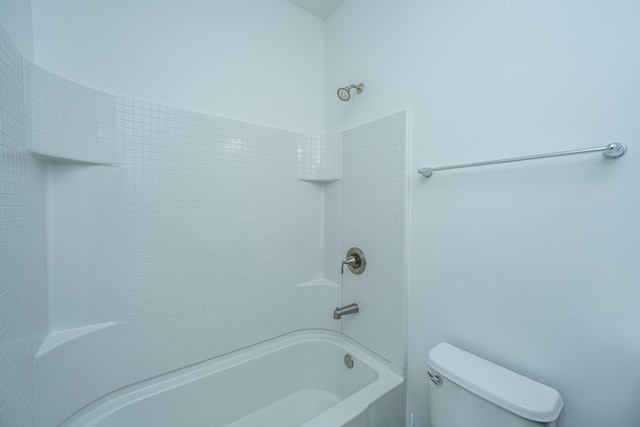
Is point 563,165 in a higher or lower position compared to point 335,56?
lower

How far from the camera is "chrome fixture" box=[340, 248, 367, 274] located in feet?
5.03

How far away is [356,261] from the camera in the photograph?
156 centimetres

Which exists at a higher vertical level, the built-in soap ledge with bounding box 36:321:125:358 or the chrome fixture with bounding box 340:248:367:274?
the chrome fixture with bounding box 340:248:367:274

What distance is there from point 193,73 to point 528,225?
1690mm

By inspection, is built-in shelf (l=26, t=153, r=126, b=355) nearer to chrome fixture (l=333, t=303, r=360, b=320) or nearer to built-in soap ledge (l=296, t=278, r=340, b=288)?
built-in soap ledge (l=296, t=278, r=340, b=288)

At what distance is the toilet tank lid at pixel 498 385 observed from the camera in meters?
0.73

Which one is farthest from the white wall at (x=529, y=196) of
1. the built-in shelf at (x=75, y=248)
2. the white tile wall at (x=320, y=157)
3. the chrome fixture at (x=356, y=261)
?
the built-in shelf at (x=75, y=248)

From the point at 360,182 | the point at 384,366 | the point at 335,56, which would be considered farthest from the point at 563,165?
the point at 335,56

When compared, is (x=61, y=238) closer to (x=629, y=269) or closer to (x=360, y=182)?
(x=360, y=182)

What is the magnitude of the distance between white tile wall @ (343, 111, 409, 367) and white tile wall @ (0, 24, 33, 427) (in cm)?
142

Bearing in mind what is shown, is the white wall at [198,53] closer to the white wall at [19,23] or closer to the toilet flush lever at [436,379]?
the white wall at [19,23]

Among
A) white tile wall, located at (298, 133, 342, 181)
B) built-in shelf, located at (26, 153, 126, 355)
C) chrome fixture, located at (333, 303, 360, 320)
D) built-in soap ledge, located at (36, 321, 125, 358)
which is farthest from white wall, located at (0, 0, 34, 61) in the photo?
chrome fixture, located at (333, 303, 360, 320)

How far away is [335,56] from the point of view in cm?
173

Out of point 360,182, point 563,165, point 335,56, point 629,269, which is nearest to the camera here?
point 629,269
